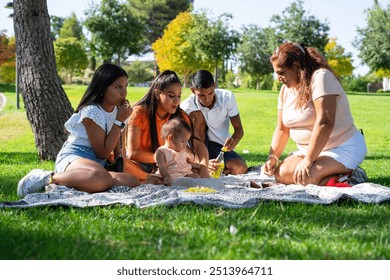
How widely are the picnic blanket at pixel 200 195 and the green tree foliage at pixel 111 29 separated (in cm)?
3642

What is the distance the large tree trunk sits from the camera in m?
8.38

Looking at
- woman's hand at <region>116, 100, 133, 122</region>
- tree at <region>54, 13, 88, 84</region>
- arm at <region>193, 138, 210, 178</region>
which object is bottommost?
arm at <region>193, 138, 210, 178</region>

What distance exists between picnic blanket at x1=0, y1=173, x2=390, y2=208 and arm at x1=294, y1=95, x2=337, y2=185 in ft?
0.86

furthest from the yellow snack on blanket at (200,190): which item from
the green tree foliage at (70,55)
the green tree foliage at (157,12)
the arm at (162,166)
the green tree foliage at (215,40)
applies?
the green tree foliage at (157,12)

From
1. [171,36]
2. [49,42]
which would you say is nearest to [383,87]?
[171,36]

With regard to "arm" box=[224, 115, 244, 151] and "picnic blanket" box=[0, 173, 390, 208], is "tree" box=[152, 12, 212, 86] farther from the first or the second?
"picnic blanket" box=[0, 173, 390, 208]

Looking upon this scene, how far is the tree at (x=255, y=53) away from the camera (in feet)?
154

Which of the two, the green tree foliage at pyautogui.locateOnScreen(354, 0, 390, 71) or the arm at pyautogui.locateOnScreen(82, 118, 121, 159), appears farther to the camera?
the green tree foliage at pyautogui.locateOnScreen(354, 0, 390, 71)

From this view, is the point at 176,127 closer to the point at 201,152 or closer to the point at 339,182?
the point at 201,152

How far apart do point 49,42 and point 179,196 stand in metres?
4.89

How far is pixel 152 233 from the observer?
11.0 ft

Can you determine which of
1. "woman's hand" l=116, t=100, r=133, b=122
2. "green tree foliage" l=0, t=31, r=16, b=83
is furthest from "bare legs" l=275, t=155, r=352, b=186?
"green tree foliage" l=0, t=31, r=16, b=83

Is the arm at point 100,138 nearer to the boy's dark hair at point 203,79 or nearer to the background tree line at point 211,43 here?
the boy's dark hair at point 203,79

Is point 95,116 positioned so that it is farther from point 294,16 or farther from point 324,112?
point 294,16
